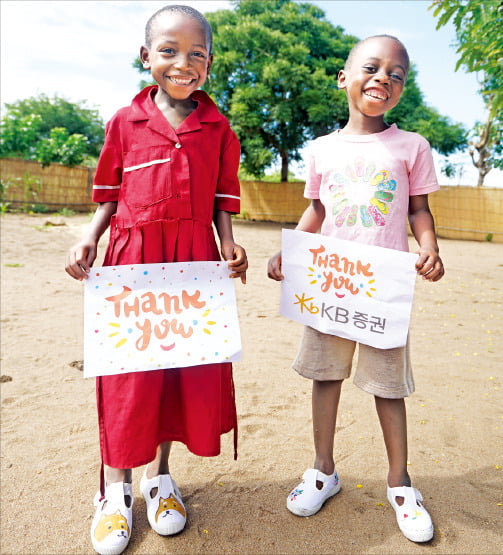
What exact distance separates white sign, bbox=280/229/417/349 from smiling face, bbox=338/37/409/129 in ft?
1.49

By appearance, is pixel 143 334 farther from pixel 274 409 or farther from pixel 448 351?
pixel 448 351

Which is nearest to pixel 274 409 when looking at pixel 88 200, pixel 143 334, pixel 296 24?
pixel 143 334

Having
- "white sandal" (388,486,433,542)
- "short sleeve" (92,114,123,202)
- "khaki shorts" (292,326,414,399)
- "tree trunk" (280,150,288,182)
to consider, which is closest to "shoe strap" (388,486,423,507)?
"white sandal" (388,486,433,542)

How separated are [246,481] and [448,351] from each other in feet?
7.06

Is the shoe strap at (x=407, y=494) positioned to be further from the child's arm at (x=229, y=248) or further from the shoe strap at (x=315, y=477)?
the child's arm at (x=229, y=248)

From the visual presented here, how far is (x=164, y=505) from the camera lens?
1722mm

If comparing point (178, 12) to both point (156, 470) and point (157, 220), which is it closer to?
point (157, 220)

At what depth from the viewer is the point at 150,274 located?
5.12 ft

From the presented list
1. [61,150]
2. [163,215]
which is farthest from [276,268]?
[61,150]

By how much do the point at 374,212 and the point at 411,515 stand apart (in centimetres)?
102

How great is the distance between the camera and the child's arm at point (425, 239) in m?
1.56

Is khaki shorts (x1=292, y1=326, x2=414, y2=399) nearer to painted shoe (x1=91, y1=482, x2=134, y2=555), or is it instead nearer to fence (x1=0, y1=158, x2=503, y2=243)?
painted shoe (x1=91, y1=482, x2=134, y2=555)

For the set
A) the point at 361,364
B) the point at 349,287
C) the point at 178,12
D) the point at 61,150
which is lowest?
the point at 361,364

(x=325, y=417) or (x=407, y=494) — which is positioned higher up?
(x=325, y=417)
